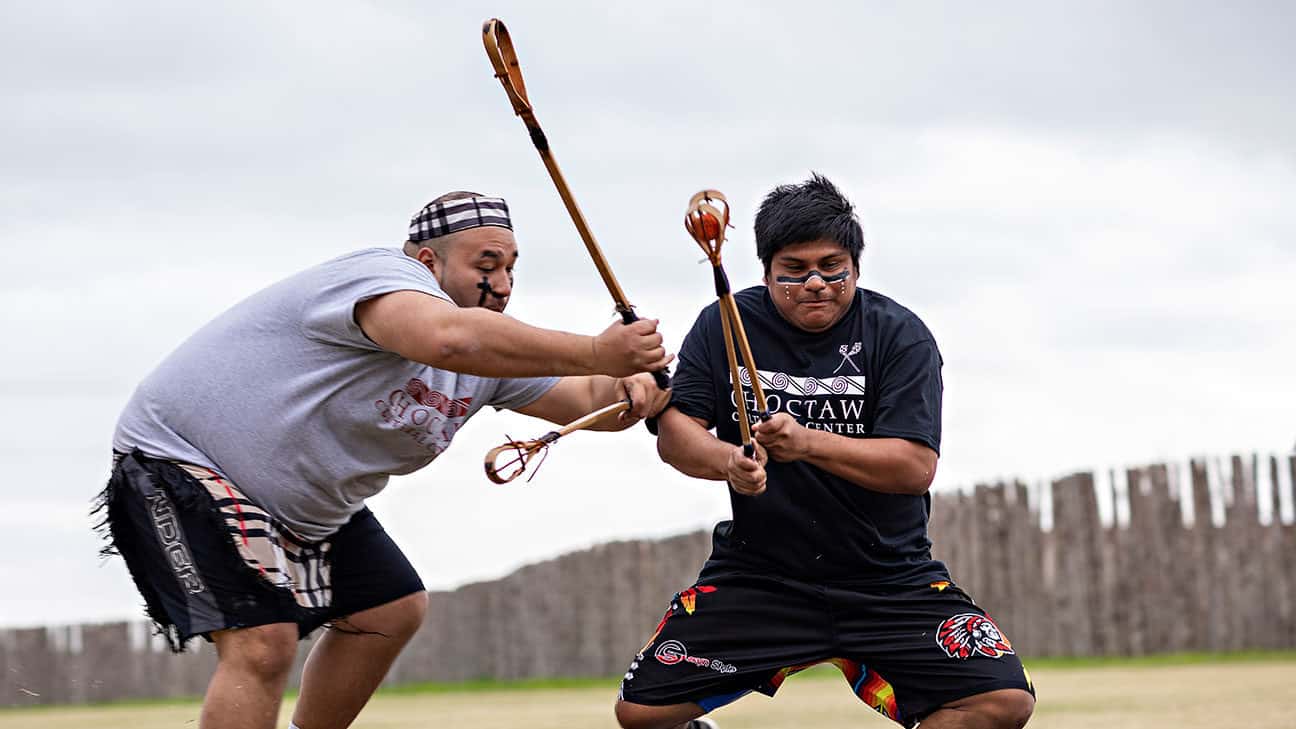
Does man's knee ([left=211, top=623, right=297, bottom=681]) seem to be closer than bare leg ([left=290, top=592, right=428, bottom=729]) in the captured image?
Yes

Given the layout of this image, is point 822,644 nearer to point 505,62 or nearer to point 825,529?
point 825,529

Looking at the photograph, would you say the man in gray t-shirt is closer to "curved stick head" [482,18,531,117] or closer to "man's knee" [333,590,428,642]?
"man's knee" [333,590,428,642]

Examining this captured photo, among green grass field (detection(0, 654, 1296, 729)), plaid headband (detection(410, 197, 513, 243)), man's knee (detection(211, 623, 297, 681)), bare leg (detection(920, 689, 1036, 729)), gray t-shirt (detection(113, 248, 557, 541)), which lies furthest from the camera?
green grass field (detection(0, 654, 1296, 729))

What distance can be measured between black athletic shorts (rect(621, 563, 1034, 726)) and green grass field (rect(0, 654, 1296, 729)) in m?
→ 2.20

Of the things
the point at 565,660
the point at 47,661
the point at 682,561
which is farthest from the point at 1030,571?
the point at 47,661

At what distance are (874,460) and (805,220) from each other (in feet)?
2.21

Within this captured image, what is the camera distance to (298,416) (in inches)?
153

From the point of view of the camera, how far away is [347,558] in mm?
4297

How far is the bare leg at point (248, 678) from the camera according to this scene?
368 cm

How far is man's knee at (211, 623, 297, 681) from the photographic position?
372 centimetres

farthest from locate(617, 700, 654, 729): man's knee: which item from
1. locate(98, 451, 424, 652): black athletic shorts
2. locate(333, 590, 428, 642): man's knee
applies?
locate(98, 451, 424, 652): black athletic shorts

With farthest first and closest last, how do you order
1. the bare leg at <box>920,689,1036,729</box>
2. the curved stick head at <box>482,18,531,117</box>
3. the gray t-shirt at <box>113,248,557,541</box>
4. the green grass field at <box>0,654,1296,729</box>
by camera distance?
the green grass field at <box>0,654,1296,729</box>, the bare leg at <box>920,689,1036,729</box>, the gray t-shirt at <box>113,248,557,541</box>, the curved stick head at <box>482,18,531,117</box>

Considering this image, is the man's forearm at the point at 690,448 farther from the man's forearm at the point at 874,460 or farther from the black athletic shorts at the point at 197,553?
the black athletic shorts at the point at 197,553

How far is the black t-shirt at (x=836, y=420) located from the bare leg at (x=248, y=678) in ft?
4.39
